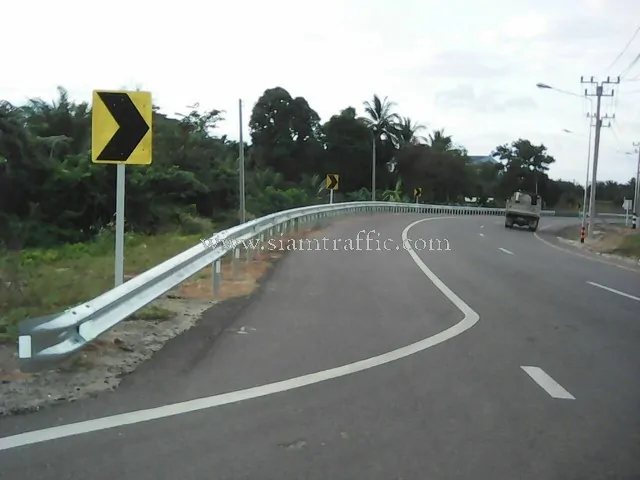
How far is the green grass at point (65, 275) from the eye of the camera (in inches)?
395

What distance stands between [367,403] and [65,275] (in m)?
9.11

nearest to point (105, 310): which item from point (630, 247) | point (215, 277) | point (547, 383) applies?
point (547, 383)

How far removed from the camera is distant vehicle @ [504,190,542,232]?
47.0 metres

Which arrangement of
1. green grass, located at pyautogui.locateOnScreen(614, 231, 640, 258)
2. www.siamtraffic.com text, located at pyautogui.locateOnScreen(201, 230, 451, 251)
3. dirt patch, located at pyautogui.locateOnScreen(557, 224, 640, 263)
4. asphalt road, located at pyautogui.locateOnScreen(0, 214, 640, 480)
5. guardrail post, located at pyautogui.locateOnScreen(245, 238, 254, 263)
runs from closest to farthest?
1. asphalt road, located at pyautogui.locateOnScreen(0, 214, 640, 480)
2. guardrail post, located at pyautogui.locateOnScreen(245, 238, 254, 263)
3. www.siamtraffic.com text, located at pyautogui.locateOnScreen(201, 230, 451, 251)
4. dirt patch, located at pyautogui.locateOnScreen(557, 224, 640, 263)
5. green grass, located at pyautogui.locateOnScreen(614, 231, 640, 258)

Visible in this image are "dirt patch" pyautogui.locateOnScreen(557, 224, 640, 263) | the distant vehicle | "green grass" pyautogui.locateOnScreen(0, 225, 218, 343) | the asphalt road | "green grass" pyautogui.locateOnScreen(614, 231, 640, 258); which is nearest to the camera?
the asphalt road

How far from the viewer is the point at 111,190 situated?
1057 inches

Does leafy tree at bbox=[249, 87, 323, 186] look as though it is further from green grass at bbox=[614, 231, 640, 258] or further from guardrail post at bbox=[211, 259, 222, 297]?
guardrail post at bbox=[211, 259, 222, 297]

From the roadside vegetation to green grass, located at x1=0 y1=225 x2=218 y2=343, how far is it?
0.03 meters

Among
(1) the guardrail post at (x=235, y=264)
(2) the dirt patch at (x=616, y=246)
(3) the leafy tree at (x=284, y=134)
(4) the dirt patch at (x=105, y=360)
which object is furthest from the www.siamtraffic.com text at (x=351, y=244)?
(3) the leafy tree at (x=284, y=134)

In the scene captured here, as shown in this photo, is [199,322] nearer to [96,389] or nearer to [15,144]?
[96,389]

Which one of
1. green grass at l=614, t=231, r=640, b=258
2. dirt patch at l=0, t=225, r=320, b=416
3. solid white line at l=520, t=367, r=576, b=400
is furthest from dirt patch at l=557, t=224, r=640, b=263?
solid white line at l=520, t=367, r=576, b=400

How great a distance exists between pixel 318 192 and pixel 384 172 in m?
21.9

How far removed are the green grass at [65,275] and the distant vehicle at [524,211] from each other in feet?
96.6

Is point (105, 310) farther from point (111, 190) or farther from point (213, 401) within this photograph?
point (111, 190)
